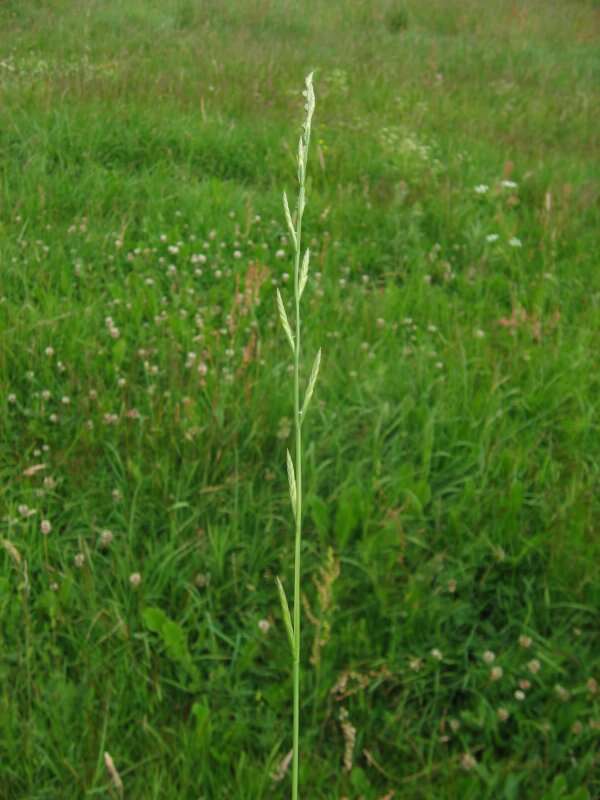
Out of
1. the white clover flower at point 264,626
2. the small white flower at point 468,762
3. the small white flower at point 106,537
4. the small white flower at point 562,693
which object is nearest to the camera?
the small white flower at point 468,762

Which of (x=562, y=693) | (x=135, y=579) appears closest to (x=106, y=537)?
(x=135, y=579)

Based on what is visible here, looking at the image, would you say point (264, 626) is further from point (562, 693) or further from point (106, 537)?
point (562, 693)

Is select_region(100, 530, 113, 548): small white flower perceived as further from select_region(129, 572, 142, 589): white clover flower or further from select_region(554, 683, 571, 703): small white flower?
select_region(554, 683, 571, 703): small white flower

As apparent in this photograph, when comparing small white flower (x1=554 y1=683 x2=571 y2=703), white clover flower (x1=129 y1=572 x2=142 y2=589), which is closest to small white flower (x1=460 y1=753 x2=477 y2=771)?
small white flower (x1=554 y1=683 x2=571 y2=703)

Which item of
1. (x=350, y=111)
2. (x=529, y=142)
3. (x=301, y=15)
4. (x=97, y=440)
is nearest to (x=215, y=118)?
(x=350, y=111)

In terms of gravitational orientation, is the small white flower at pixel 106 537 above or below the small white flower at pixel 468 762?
above

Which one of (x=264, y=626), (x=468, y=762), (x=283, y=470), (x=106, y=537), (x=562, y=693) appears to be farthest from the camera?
(x=283, y=470)

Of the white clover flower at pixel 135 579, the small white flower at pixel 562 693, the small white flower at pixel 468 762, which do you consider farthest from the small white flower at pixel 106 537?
the small white flower at pixel 562 693

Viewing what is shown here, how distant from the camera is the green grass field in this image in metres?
1.99

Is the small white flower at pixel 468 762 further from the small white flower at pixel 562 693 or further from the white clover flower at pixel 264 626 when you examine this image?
the white clover flower at pixel 264 626

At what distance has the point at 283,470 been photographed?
8.79 ft

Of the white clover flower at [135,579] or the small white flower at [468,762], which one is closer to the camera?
the small white flower at [468,762]

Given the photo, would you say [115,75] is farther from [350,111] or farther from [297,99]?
[350,111]

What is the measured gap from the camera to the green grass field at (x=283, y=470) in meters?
1.99
